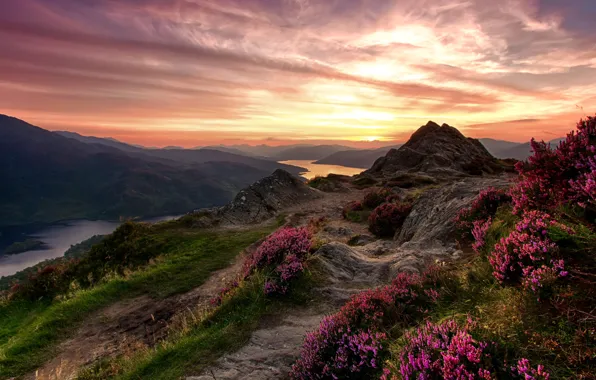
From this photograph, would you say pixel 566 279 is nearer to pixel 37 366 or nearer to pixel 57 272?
pixel 37 366

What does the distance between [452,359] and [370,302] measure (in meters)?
3.06

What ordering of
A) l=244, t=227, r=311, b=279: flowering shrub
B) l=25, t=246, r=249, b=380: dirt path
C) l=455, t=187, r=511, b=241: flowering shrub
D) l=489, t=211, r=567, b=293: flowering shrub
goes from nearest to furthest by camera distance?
l=489, t=211, r=567, b=293: flowering shrub < l=455, t=187, r=511, b=241: flowering shrub < l=244, t=227, r=311, b=279: flowering shrub < l=25, t=246, r=249, b=380: dirt path

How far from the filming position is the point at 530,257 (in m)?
4.67

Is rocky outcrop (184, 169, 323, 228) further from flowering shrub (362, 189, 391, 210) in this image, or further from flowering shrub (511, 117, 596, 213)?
flowering shrub (511, 117, 596, 213)

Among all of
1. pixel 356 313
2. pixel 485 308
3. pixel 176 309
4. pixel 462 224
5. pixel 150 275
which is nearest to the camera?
pixel 485 308

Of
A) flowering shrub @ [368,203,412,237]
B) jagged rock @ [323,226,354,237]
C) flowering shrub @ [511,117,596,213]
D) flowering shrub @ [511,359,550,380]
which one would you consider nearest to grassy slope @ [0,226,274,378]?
jagged rock @ [323,226,354,237]

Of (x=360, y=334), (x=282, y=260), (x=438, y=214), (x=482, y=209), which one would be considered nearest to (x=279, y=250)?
(x=282, y=260)

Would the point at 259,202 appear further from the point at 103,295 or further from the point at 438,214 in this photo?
the point at 438,214

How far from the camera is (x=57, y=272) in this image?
68.6 feet

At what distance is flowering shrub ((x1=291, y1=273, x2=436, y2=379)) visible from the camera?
499 centimetres

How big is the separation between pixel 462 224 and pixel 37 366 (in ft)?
50.6

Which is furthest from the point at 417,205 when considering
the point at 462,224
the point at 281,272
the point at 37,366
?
the point at 37,366

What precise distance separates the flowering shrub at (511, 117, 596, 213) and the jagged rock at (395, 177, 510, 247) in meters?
5.86

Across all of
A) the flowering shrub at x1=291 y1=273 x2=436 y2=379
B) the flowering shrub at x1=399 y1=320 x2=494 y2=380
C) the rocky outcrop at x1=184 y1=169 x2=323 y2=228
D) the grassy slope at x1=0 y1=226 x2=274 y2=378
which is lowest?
the grassy slope at x1=0 y1=226 x2=274 y2=378
